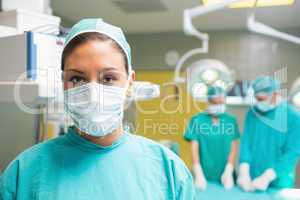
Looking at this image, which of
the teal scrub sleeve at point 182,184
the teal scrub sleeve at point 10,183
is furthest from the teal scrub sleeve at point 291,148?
the teal scrub sleeve at point 10,183

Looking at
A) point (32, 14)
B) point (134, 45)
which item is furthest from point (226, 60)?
point (32, 14)

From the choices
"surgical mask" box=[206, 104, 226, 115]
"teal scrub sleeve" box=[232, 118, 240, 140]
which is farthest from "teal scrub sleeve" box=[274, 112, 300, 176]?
"surgical mask" box=[206, 104, 226, 115]

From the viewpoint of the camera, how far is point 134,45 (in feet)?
6.14

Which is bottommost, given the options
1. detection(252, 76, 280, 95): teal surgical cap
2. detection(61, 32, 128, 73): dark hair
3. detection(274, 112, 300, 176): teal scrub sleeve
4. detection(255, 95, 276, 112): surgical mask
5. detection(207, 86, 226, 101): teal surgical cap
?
detection(274, 112, 300, 176): teal scrub sleeve

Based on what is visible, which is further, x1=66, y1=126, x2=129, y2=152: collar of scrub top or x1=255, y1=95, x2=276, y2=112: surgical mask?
x1=255, y1=95, x2=276, y2=112: surgical mask

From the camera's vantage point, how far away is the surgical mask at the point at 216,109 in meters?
1.81

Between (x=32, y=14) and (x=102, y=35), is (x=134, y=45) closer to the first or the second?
(x=32, y=14)

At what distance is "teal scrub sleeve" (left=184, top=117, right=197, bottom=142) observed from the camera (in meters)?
1.83

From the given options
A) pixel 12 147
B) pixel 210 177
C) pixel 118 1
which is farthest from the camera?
pixel 118 1

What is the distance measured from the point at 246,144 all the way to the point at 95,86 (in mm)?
1216

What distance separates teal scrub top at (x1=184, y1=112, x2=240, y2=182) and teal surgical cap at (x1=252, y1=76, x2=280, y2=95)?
22 cm

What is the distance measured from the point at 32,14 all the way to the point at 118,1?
0.68 metres

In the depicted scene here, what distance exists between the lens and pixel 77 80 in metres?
0.82

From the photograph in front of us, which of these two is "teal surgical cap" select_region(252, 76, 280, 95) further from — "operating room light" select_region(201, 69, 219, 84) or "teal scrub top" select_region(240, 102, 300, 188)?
"operating room light" select_region(201, 69, 219, 84)
